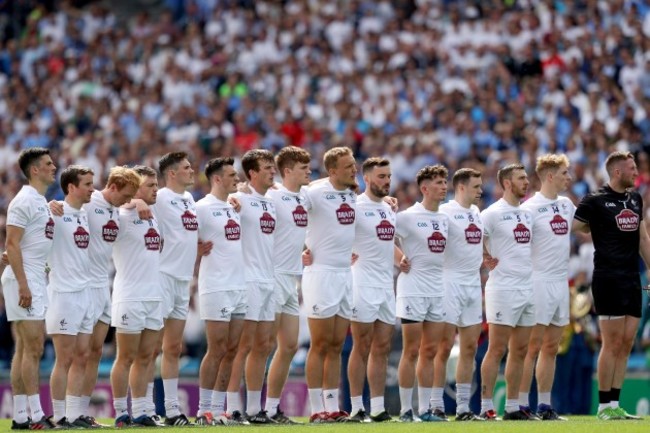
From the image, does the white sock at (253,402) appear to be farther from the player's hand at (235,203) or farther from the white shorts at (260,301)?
the player's hand at (235,203)

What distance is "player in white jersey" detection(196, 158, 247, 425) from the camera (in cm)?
1706

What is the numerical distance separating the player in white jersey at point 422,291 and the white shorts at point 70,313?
360cm

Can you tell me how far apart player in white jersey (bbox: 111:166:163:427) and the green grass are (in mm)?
655

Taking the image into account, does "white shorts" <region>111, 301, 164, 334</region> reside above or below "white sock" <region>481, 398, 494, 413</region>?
above

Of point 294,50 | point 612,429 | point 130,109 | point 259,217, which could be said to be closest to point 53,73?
point 130,109

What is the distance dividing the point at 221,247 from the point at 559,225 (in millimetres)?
3965

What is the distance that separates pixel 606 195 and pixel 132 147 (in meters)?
14.4

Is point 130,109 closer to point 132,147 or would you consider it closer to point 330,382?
point 132,147

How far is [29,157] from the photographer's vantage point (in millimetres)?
16531

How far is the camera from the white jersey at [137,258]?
16766 millimetres

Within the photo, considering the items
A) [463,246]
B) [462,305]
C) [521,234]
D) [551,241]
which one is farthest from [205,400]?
[551,241]

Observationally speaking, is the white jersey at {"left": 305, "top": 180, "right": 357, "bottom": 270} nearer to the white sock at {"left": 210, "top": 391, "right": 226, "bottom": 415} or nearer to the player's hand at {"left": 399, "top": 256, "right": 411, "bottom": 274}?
the player's hand at {"left": 399, "top": 256, "right": 411, "bottom": 274}

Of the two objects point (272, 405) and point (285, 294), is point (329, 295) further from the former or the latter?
point (272, 405)

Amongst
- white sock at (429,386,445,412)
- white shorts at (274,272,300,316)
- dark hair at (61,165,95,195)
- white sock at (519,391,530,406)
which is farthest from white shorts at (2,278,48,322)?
white sock at (519,391,530,406)
